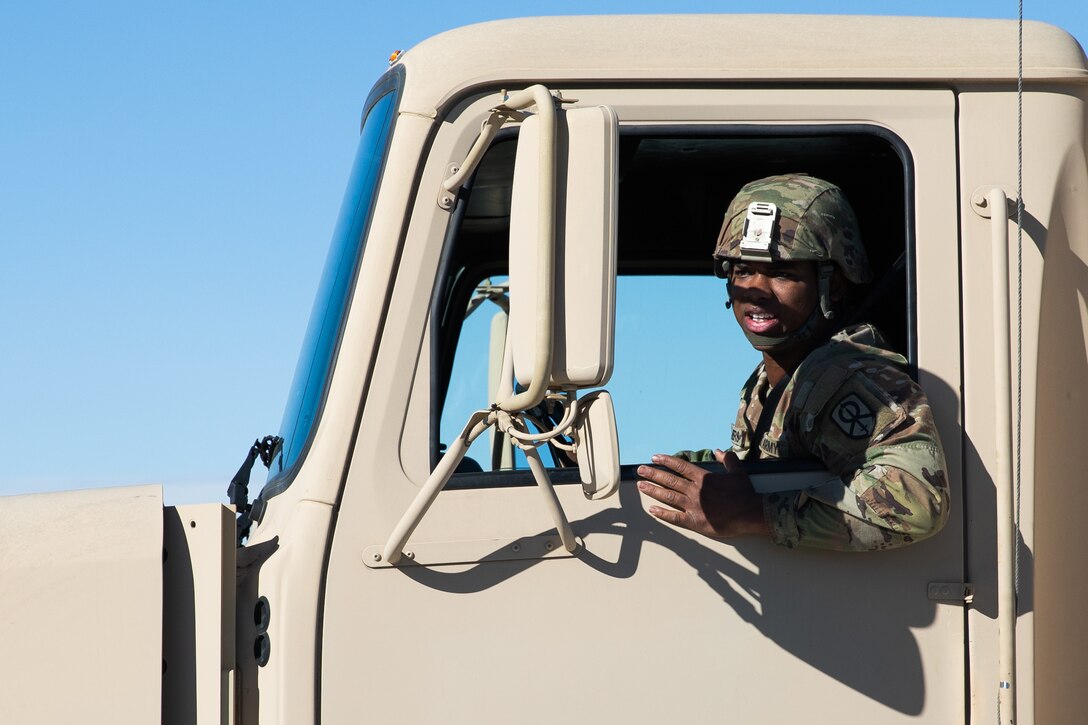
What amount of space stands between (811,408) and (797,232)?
1.22 feet

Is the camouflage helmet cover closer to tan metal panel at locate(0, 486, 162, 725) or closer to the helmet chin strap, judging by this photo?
the helmet chin strap

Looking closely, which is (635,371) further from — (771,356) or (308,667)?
(308,667)

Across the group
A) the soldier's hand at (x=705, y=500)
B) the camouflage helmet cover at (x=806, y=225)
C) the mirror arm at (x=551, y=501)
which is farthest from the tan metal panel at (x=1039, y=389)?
the mirror arm at (x=551, y=501)

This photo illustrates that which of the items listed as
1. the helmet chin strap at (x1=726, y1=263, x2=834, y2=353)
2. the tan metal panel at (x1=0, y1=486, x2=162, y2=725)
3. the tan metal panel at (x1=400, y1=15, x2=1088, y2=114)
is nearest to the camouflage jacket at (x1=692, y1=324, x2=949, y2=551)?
the helmet chin strap at (x1=726, y1=263, x2=834, y2=353)

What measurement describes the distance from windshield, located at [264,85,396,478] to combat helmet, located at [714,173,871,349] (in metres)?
0.74

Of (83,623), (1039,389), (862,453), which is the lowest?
(83,623)

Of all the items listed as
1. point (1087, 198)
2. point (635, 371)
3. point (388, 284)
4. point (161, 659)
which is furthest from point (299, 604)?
point (1087, 198)

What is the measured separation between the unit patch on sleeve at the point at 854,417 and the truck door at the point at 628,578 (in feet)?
0.44

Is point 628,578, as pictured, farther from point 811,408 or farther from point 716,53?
point 716,53

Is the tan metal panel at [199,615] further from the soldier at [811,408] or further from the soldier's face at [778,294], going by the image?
the soldier's face at [778,294]

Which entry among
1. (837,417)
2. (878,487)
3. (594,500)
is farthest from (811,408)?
(594,500)

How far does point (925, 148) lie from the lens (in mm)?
2441

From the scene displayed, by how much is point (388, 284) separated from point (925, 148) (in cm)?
107

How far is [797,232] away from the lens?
255cm
